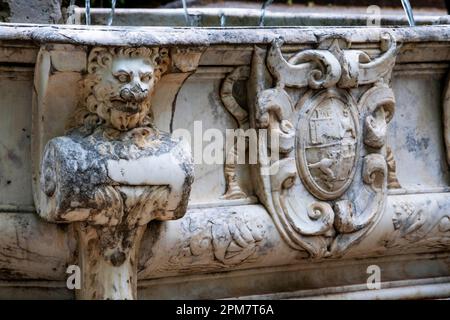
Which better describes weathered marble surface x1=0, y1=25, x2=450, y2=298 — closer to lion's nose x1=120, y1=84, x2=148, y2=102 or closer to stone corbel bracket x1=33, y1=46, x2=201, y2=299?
stone corbel bracket x1=33, y1=46, x2=201, y2=299

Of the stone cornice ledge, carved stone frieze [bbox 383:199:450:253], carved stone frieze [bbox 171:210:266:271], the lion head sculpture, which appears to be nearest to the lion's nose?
the lion head sculpture

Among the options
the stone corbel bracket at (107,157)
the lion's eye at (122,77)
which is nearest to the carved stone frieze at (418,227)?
the stone corbel bracket at (107,157)

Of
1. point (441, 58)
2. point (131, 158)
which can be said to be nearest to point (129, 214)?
point (131, 158)

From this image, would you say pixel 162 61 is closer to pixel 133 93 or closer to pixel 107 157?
pixel 133 93

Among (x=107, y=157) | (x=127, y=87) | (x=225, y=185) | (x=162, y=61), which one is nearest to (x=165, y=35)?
(x=162, y=61)

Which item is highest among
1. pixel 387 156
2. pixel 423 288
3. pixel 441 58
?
pixel 441 58

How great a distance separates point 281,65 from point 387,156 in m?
0.48

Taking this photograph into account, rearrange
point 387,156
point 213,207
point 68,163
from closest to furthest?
point 68,163
point 213,207
point 387,156

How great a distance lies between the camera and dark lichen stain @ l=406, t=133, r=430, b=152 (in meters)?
4.28

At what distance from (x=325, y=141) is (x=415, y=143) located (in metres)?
0.42

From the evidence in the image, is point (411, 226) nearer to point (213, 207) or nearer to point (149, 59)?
point (213, 207)

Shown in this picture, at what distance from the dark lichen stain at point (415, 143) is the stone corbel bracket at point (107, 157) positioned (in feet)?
2.81

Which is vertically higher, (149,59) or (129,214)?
(149,59)

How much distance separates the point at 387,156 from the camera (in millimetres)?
4195
